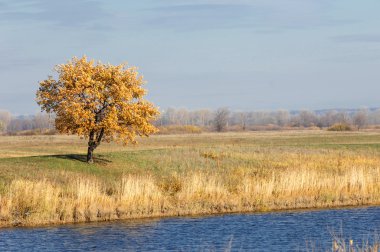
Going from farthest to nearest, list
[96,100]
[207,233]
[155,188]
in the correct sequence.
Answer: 1. [96,100]
2. [155,188]
3. [207,233]

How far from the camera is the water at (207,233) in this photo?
25516 mm

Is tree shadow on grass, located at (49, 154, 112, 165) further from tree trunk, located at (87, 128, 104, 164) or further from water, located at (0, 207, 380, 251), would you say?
→ water, located at (0, 207, 380, 251)

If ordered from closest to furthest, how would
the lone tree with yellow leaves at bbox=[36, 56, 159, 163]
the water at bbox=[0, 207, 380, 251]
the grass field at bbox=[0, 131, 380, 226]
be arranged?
the water at bbox=[0, 207, 380, 251] < the grass field at bbox=[0, 131, 380, 226] < the lone tree with yellow leaves at bbox=[36, 56, 159, 163]

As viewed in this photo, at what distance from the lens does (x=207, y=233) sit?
2809 centimetres

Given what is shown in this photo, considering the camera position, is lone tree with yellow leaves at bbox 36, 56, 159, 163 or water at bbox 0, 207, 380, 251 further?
lone tree with yellow leaves at bbox 36, 56, 159, 163

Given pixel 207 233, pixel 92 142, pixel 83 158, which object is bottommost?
pixel 207 233

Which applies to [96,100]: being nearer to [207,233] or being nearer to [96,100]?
[96,100]

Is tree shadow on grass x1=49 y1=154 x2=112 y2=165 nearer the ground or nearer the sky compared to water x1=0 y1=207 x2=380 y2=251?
Result: nearer the sky

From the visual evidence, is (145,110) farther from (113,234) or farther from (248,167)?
(113,234)

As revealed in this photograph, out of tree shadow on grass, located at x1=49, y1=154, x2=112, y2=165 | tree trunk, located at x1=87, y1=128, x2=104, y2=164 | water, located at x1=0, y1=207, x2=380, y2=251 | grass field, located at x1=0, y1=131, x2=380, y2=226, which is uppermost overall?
tree trunk, located at x1=87, y1=128, x2=104, y2=164

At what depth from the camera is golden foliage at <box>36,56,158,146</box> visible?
40.7 meters

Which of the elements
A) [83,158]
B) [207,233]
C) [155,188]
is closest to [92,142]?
[83,158]

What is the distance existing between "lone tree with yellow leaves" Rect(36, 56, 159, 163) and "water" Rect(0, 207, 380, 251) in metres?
10.8

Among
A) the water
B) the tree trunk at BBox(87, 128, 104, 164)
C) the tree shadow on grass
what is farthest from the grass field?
the water
